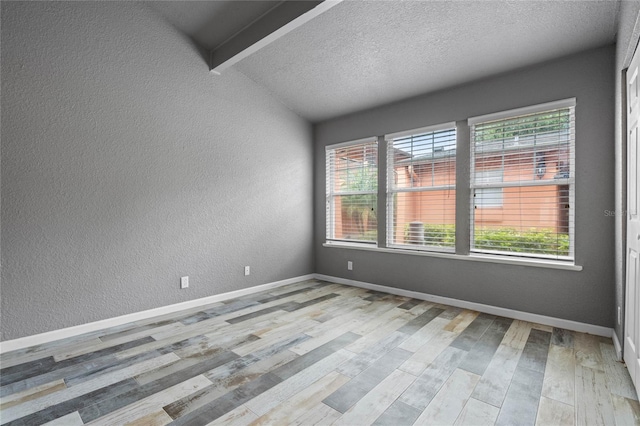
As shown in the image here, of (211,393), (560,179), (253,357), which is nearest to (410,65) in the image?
(560,179)

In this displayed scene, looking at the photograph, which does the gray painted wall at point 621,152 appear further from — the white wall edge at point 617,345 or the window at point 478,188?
the window at point 478,188

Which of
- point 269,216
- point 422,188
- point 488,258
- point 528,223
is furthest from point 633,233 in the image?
point 269,216

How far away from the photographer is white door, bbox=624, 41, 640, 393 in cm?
190

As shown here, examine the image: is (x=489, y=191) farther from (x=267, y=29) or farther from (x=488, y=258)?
(x=267, y=29)

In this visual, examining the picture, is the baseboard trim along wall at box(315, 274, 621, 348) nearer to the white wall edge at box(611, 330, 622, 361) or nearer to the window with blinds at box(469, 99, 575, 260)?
the white wall edge at box(611, 330, 622, 361)

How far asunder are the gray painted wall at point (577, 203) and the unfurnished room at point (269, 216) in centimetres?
2

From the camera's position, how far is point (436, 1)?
8.63ft

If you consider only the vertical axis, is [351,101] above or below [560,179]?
above

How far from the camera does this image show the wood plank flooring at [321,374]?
68.1 inches

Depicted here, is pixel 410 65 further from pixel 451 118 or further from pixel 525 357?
pixel 525 357

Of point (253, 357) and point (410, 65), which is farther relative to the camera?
point (410, 65)

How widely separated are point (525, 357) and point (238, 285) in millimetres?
3200

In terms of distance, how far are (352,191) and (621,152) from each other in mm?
3029

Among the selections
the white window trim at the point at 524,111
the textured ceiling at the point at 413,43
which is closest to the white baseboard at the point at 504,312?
the white window trim at the point at 524,111
